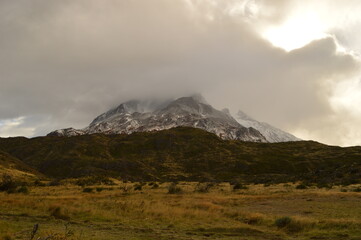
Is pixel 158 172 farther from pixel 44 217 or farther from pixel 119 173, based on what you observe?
pixel 44 217

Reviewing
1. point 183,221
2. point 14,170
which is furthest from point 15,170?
point 183,221

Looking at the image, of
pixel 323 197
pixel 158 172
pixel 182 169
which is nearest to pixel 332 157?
pixel 182 169

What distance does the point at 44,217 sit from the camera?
27.5 m

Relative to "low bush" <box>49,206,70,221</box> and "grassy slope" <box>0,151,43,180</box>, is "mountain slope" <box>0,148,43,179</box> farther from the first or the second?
"low bush" <box>49,206,70,221</box>

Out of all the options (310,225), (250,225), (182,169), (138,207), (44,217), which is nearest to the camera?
(310,225)

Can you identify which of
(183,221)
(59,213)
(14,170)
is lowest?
(183,221)

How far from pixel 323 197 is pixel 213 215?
1783 centimetres

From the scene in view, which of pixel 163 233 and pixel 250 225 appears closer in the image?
pixel 163 233

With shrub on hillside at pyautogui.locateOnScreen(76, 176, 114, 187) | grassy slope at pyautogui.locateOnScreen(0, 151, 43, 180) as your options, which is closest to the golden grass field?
shrub on hillside at pyautogui.locateOnScreen(76, 176, 114, 187)

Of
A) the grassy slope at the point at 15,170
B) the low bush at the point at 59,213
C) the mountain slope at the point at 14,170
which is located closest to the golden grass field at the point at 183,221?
the low bush at the point at 59,213

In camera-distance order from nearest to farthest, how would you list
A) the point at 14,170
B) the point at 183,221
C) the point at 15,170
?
the point at 183,221 < the point at 14,170 < the point at 15,170

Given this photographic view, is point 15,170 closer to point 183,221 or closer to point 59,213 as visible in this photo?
point 59,213

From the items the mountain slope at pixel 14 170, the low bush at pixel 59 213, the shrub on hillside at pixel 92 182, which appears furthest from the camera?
the mountain slope at pixel 14 170

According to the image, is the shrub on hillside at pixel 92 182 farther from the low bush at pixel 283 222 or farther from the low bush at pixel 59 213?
the low bush at pixel 283 222
